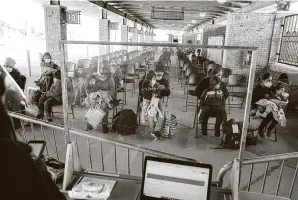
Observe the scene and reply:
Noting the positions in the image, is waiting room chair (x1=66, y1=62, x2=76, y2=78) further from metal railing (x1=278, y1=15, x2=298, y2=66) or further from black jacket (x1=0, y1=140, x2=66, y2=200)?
black jacket (x1=0, y1=140, x2=66, y2=200)

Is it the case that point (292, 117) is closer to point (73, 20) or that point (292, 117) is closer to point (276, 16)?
point (276, 16)

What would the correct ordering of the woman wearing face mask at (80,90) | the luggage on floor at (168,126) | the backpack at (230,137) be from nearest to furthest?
1. the backpack at (230,137)
2. the luggage on floor at (168,126)
3. the woman wearing face mask at (80,90)

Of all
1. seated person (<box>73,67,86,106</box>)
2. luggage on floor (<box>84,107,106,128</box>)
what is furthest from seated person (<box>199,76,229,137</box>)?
seated person (<box>73,67,86,106</box>)

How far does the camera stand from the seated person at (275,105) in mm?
5227

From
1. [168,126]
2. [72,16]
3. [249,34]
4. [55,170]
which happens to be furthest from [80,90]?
[249,34]

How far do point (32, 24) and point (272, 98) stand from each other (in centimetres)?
3727

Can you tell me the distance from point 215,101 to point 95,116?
233 centimetres

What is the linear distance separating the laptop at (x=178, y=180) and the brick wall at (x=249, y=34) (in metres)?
9.08

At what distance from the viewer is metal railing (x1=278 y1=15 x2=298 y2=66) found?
859cm

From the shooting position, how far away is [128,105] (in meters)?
7.73

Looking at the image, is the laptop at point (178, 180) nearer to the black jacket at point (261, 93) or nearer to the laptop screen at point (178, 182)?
the laptop screen at point (178, 182)

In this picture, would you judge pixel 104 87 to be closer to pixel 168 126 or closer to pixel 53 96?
pixel 53 96

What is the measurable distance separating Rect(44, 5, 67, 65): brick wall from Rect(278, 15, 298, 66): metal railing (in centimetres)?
761

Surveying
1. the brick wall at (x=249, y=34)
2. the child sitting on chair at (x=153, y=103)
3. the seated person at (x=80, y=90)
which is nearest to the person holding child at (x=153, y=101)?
the child sitting on chair at (x=153, y=103)
